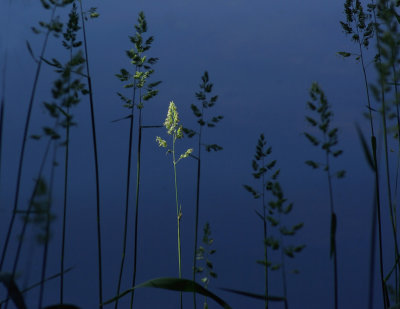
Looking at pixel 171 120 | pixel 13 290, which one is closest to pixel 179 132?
pixel 171 120

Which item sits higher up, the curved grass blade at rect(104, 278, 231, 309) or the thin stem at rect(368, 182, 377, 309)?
the thin stem at rect(368, 182, 377, 309)

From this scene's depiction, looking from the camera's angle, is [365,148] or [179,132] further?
[179,132]

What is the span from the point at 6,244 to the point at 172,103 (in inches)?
49.1

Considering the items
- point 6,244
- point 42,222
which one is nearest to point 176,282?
point 42,222

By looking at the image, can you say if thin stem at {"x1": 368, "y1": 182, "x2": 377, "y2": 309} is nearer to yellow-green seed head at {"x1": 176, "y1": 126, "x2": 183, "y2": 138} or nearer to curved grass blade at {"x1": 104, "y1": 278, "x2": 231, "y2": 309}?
curved grass blade at {"x1": 104, "y1": 278, "x2": 231, "y2": 309}

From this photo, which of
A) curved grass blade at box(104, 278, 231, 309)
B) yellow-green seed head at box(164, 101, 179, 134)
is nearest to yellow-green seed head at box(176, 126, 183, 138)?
yellow-green seed head at box(164, 101, 179, 134)

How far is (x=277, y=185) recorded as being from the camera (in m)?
1.31

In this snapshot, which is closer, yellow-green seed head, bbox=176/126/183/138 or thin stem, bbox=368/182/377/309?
thin stem, bbox=368/182/377/309

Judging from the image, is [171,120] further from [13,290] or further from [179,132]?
[13,290]

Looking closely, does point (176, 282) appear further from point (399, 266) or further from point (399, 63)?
point (399, 63)

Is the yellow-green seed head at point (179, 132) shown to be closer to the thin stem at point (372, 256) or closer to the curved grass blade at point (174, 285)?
the curved grass blade at point (174, 285)

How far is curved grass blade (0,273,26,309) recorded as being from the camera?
121 cm

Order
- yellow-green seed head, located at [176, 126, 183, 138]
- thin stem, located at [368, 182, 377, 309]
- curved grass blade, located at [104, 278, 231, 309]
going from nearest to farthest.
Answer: thin stem, located at [368, 182, 377, 309] → curved grass blade, located at [104, 278, 231, 309] → yellow-green seed head, located at [176, 126, 183, 138]

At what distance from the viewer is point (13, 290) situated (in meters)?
1.23
